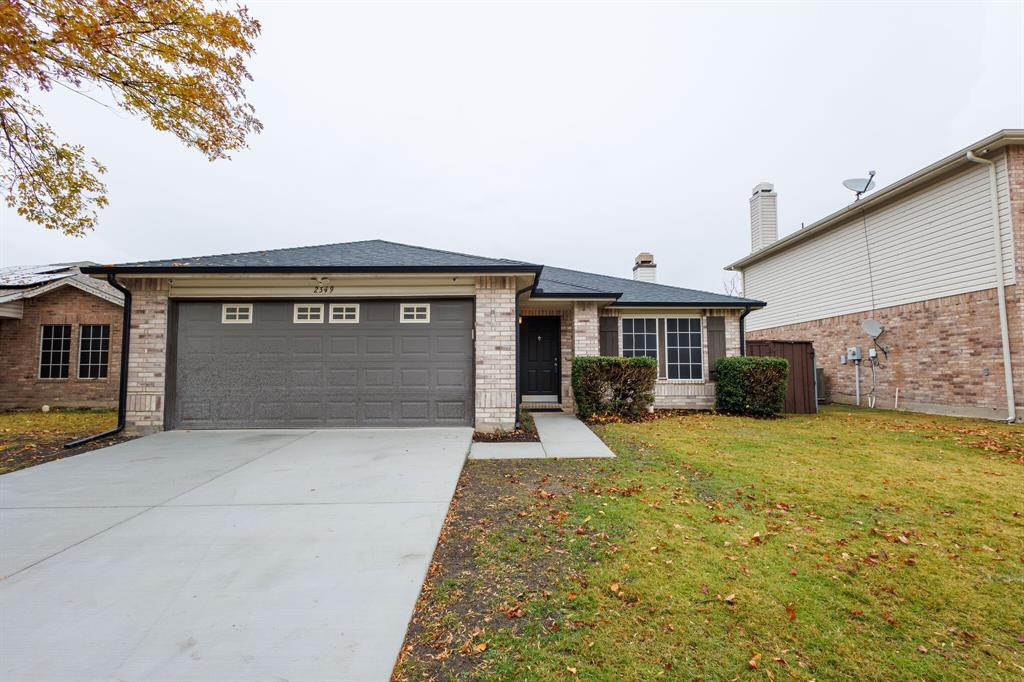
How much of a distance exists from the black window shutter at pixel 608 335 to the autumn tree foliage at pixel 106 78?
9.20 m

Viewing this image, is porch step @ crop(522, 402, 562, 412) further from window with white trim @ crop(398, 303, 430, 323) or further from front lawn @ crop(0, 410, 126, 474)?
front lawn @ crop(0, 410, 126, 474)

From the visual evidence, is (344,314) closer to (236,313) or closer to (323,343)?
(323,343)

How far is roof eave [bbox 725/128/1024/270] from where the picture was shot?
8.71 metres

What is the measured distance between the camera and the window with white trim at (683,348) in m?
Result: 11.1

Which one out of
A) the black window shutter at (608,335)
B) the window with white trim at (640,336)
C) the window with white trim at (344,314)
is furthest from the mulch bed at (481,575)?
the window with white trim at (640,336)

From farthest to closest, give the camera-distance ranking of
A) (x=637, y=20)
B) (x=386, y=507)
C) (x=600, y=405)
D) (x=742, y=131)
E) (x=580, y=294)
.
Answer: (x=742, y=131), (x=637, y=20), (x=580, y=294), (x=600, y=405), (x=386, y=507)

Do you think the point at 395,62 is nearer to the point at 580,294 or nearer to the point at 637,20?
the point at 637,20

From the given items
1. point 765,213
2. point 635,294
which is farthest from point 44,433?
point 765,213

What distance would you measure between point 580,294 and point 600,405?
2.75m

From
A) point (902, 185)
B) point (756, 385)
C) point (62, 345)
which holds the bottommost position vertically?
point (756, 385)

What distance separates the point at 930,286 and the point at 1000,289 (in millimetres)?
1645

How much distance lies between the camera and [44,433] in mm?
7926

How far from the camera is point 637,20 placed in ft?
37.5

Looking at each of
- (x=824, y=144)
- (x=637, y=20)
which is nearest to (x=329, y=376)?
(x=637, y=20)
